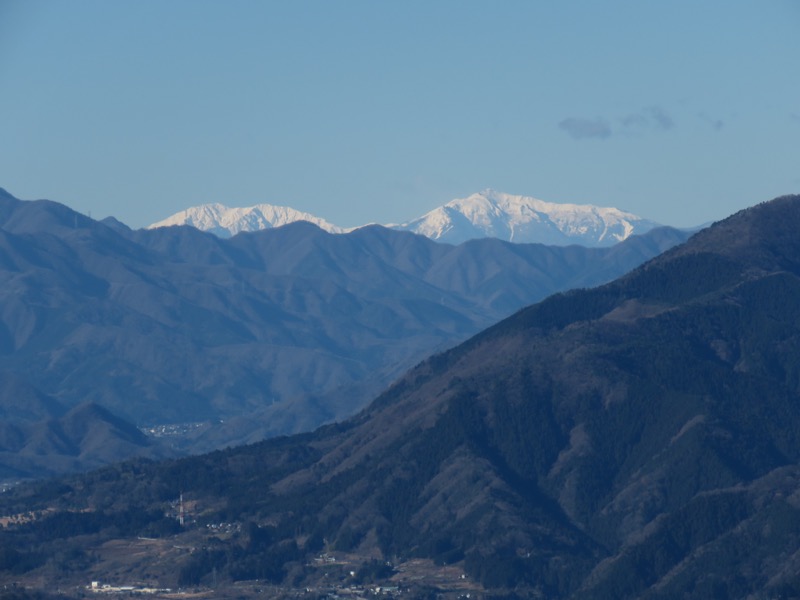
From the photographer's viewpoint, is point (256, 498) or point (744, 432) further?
point (256, 498)

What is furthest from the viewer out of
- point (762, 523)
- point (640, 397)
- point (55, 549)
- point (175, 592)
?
point (640, 397)

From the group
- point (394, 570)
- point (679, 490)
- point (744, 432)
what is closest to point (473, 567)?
point (394, 570)

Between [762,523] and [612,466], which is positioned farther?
[612,466]

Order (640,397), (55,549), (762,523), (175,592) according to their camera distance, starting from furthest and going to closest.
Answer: (640,397) → (55,549) → (175,592) → (762,523)

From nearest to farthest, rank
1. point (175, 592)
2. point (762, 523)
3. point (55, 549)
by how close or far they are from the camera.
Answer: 1. point (762, 523)
2. point (175, 592)
3. point (55, 549)

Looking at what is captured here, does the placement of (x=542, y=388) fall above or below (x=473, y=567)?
above

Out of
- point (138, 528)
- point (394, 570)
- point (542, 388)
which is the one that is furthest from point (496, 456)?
point (138, 528)

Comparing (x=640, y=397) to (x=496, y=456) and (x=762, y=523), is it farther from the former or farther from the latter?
(x=762, y=523)

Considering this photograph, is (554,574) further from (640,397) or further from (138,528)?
(138,528)

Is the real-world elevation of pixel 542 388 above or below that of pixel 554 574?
above
